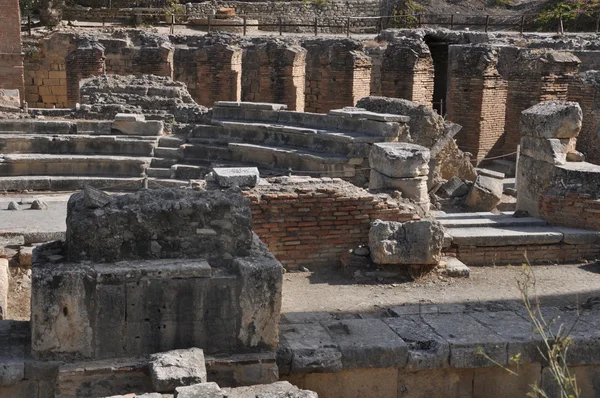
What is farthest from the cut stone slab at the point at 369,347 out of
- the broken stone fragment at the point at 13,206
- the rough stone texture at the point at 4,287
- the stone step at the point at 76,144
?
the stone step at the point at 76,144

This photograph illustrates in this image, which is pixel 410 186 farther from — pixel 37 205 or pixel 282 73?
pixel 282 73

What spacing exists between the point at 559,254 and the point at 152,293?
615 centimetres

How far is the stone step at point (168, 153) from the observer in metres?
14.3

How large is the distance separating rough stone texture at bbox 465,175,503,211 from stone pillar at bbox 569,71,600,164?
4.46 meters

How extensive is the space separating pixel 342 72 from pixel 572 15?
11.3 meters

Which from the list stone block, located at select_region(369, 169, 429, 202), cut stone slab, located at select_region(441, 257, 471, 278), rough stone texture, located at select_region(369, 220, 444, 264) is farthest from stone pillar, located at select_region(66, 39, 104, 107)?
cut stone slab, located at select_region(441, 257, 471, 278)

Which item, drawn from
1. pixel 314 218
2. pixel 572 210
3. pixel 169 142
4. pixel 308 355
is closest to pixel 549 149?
pixel 572 210

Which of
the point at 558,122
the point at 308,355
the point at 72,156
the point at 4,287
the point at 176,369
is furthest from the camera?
the point at 72,156

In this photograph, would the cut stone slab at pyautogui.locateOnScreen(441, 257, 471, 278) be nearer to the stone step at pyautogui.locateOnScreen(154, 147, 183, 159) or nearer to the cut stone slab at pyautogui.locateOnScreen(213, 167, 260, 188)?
the cut stone slab at pyautogui.locateOnScreen(213, 167, 260, 188)

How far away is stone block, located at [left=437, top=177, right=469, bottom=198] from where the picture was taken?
14.1 meters

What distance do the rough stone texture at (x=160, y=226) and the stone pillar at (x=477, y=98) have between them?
12574 millimetres

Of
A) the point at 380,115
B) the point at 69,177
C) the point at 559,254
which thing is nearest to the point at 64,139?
the point at 69,177

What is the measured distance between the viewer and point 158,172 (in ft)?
45.5

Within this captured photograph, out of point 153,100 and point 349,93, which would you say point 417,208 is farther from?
point 349,93
